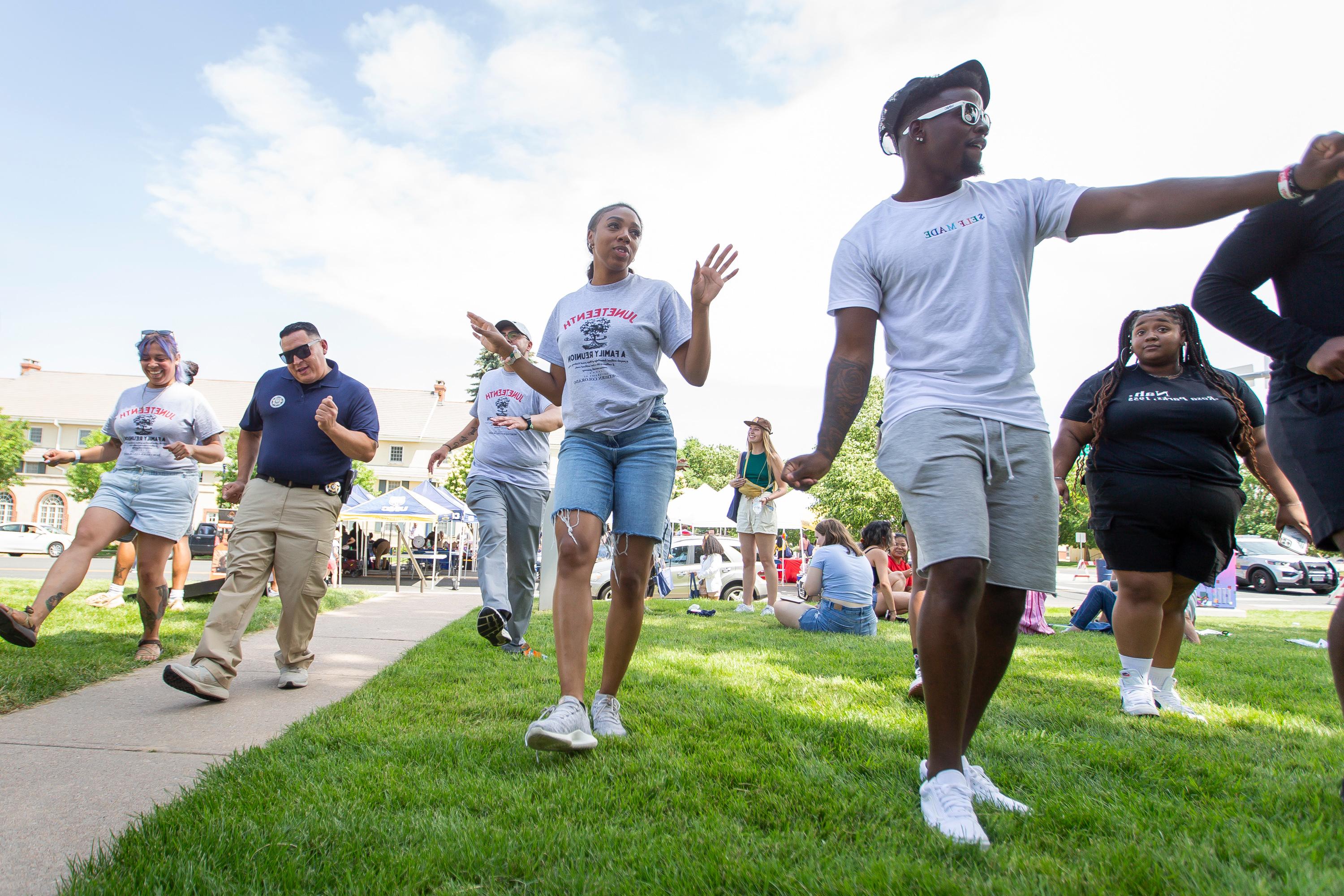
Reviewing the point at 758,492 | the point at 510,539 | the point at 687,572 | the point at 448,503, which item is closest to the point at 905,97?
the point at 510,539

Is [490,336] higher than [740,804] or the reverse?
higher

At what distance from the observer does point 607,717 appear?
3.09 m

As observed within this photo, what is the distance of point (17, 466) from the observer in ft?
138

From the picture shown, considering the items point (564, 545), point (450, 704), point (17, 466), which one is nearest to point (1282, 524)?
point (564, 545)

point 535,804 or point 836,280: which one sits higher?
point 836,280

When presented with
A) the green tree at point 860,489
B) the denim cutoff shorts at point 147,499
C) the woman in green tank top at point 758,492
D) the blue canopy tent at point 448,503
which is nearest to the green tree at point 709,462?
the green tree at point 860,489

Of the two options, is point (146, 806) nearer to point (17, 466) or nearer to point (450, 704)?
point (450, 704)

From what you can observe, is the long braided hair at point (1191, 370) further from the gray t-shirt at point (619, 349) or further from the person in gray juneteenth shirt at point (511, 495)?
the person in gray juneteenth shirt at point (511, 495)

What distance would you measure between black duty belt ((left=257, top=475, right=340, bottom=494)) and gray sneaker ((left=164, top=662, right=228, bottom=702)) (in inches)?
38.0

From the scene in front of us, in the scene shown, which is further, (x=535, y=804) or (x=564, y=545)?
(x=564, y=545)

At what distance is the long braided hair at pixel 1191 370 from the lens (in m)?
4.00

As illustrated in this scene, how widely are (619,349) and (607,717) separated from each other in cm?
144

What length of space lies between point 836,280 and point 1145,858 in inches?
66.7

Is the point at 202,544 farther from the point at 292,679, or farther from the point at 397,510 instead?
the point at 292,679
